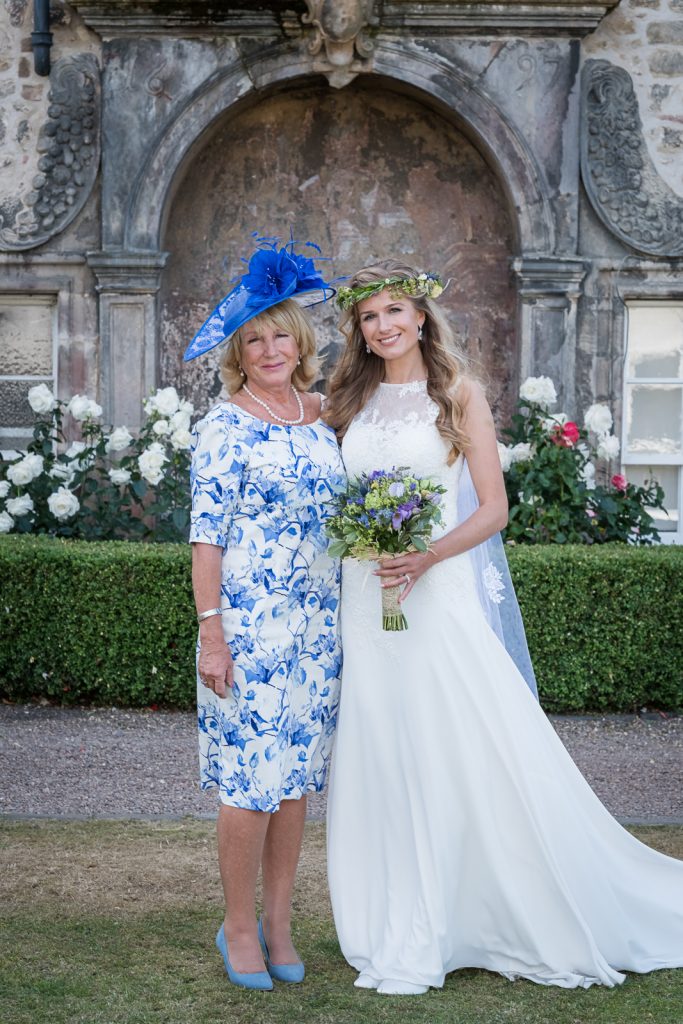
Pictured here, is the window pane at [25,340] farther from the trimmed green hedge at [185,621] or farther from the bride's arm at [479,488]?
the bride's arm at [479,488]

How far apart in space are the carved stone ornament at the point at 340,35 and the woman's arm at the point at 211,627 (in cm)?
519

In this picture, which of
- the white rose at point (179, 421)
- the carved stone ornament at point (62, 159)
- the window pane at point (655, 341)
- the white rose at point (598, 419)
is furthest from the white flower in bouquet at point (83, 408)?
the window pane at point (655, 341)

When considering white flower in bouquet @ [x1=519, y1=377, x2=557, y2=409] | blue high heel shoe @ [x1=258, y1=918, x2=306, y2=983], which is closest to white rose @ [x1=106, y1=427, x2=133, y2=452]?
white flower in bouquet @ [x1=519, y1=377, x2=557, y2=409]

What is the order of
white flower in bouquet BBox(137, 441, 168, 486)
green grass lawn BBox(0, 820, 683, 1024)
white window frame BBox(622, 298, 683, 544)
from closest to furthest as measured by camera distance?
green grass lawn BBox(0, 820, 683, 1024) < white flower in bouquet BBox(137, 441, 168, 486) < white window frame BBox(622, 298, 683, 544)

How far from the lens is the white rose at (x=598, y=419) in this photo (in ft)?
24.8

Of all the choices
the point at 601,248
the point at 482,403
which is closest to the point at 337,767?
the point at 482,403

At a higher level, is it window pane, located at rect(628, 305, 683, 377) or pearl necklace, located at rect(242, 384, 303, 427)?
window pane, located at rect(628, 305, 683, 377)

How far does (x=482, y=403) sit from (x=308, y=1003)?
1.64 meters

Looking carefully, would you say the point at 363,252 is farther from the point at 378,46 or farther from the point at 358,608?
the point at 358,608

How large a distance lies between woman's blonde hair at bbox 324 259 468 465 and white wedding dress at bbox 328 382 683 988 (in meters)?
0.06

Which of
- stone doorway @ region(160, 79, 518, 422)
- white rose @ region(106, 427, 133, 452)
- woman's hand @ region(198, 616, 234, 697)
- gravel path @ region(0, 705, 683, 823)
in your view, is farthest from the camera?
stone doorway @ region(160, 79, 518, 422)

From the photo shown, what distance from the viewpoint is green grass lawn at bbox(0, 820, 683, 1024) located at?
3.19 metres

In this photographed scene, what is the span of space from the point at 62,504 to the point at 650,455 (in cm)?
389

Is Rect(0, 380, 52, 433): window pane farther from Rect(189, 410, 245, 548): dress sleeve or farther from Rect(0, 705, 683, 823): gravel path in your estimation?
Rect(189, 410, 245, 548): dress sleeve
